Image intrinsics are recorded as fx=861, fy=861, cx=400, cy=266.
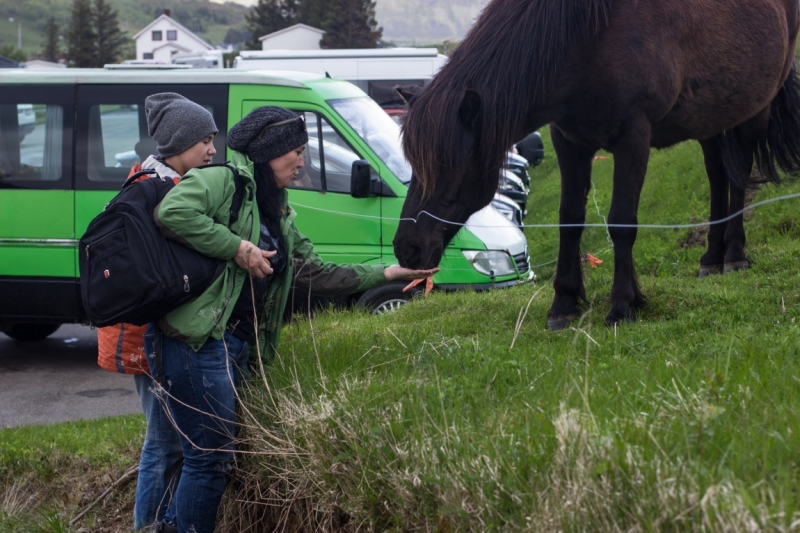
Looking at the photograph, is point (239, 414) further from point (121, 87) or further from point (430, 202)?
point (121, 87)

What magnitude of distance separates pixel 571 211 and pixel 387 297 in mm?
2629

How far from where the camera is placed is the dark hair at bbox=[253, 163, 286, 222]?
12.6 ft

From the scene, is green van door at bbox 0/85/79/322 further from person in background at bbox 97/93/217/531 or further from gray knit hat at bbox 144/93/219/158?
gray knit hat at bbox 144/93/219/158

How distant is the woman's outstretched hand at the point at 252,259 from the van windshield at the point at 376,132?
4.07m

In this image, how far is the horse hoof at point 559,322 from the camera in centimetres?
502

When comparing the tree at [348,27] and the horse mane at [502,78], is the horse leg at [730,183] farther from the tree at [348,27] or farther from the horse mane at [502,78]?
the tree at [348,27]

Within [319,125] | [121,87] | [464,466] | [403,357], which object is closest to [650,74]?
[403,357]

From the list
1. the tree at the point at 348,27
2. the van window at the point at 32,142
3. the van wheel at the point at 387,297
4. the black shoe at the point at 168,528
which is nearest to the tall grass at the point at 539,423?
the black shoe at the point at 168,528

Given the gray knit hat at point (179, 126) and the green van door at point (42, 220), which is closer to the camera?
the gray knit hat at point (179, 126)

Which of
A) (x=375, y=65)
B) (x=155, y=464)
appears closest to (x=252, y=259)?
(x=155, y=464)

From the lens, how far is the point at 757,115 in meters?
6.29

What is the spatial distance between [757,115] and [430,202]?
9.94ft

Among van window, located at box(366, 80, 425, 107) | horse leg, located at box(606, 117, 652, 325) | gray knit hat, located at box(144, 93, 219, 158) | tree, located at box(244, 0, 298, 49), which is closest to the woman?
gray knit hat, located at box(144, 93, 219, 158)

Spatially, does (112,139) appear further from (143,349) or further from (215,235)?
(215,235)
